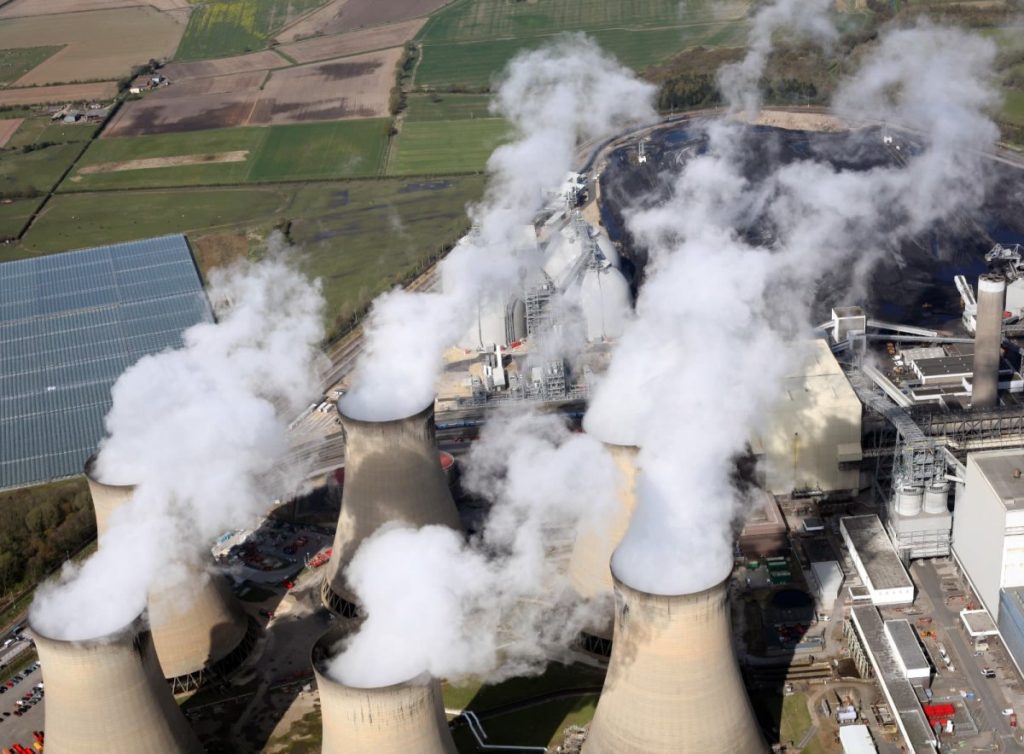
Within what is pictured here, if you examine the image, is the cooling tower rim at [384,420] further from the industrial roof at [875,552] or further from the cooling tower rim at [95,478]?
the industrial roof at [875,552]

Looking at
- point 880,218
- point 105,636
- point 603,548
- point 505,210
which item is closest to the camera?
point 105,636

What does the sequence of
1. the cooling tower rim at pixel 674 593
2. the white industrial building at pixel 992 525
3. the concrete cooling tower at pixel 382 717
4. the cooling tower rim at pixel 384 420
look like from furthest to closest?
the white industrial building at pixel 992 525 < the cooling tower rim at pixel 384 420 < the cooling tower rim at pixel 674 593 < the concrete cooling tower at pixel 382 717

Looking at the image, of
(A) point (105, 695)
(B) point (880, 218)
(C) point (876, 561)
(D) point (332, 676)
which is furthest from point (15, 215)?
(D) point (332, 676)

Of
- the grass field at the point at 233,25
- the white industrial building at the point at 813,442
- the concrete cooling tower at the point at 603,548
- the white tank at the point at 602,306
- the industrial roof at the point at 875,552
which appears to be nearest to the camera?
the concrete cooling tower at the point at 603,548

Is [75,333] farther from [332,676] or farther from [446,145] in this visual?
[446,145]

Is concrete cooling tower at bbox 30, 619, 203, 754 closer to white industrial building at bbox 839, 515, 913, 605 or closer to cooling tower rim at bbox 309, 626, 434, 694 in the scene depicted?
cooling tower rim at bbox 309, 626, 434, 694

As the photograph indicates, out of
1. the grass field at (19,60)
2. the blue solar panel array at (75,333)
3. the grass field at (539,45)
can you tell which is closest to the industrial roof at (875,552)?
the blue solar panel array at (75,333)

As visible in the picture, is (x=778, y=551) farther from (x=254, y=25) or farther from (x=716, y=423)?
(x=254, y=25)
